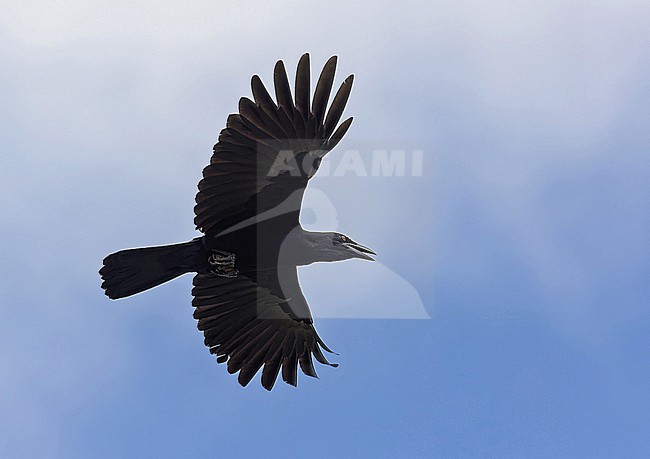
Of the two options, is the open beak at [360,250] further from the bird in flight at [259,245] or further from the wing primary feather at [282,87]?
the wing primary feather at [282,87]

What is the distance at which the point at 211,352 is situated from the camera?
12102 mm

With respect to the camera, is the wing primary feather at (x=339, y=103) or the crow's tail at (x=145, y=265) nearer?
the wing primary feather at (x=339, y=103)

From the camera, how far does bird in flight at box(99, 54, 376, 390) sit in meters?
10.3

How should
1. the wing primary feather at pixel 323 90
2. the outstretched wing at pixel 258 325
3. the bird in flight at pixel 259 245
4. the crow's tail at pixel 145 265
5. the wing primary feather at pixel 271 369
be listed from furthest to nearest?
the wing primary feather at pixel 271 369, the outstretched wing at pixel 258 325, the crow's tail at pixel 145 265, the bird in flight at pixel 259 245, the wing primary feather at pixel 323 90

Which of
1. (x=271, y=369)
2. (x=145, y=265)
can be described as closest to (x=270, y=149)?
(x=145, y=265)

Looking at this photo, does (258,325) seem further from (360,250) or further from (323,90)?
(323,90)

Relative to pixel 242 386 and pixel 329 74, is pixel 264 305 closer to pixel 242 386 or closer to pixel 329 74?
pixel 242 386

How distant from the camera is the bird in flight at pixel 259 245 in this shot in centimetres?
1033

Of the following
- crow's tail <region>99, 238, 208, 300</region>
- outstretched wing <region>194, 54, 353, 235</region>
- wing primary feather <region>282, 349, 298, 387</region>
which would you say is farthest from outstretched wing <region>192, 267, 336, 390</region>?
outstretched wing <region>194, 54, 353, 235</region>

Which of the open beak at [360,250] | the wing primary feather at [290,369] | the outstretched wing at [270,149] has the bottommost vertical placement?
the wing primary feather at [290,369]

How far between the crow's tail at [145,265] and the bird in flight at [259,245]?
11 millimetres

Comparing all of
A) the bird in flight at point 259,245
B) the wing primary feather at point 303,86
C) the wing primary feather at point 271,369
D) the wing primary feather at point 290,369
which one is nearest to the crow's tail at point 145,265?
the bird in flight at point 259,245

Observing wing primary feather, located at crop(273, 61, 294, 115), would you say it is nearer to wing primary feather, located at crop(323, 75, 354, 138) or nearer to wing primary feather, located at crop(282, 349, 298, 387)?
wing primary feather, located at crop(323, 75, 354, 138)

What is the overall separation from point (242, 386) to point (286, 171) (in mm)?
2960
